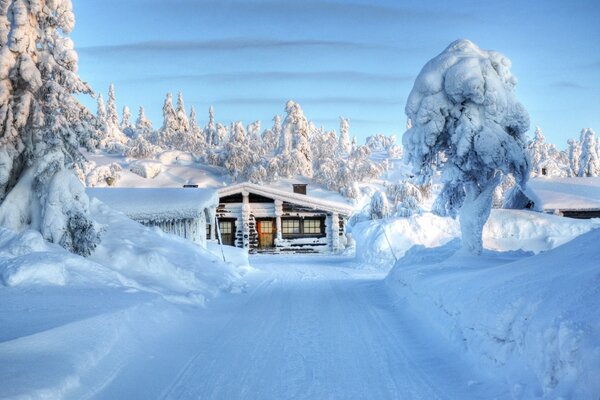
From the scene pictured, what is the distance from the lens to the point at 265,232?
35.1 meters

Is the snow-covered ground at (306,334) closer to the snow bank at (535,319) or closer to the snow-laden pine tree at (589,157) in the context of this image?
the snow bank at (535,319)

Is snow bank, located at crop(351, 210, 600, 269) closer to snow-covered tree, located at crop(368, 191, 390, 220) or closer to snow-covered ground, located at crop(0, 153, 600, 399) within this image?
snow-covered tree, located at crop(368, 191, 390, 220)

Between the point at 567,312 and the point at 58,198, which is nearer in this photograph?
the point at 567,312

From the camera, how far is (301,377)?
5.66m

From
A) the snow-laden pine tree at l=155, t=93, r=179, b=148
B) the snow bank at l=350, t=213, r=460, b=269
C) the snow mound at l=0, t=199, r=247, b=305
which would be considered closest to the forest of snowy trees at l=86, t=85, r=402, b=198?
the snow-laden pine tree at l=155, t=93, r=179, b=148

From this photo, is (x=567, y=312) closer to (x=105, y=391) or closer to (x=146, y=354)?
(x=105, y=391)

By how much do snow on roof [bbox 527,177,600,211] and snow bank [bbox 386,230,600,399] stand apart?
24.7 metres

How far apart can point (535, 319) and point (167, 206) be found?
18.6 meters

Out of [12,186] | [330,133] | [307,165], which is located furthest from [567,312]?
[330,133]

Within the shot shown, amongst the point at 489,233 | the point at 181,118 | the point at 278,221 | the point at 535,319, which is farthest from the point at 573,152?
the point at 535,319

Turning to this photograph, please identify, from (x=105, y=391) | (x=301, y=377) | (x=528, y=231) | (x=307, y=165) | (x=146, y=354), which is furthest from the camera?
(x=307, y=165)

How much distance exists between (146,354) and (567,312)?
4.90m

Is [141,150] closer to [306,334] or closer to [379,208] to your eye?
[379,208]

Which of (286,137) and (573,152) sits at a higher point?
(286,137)
